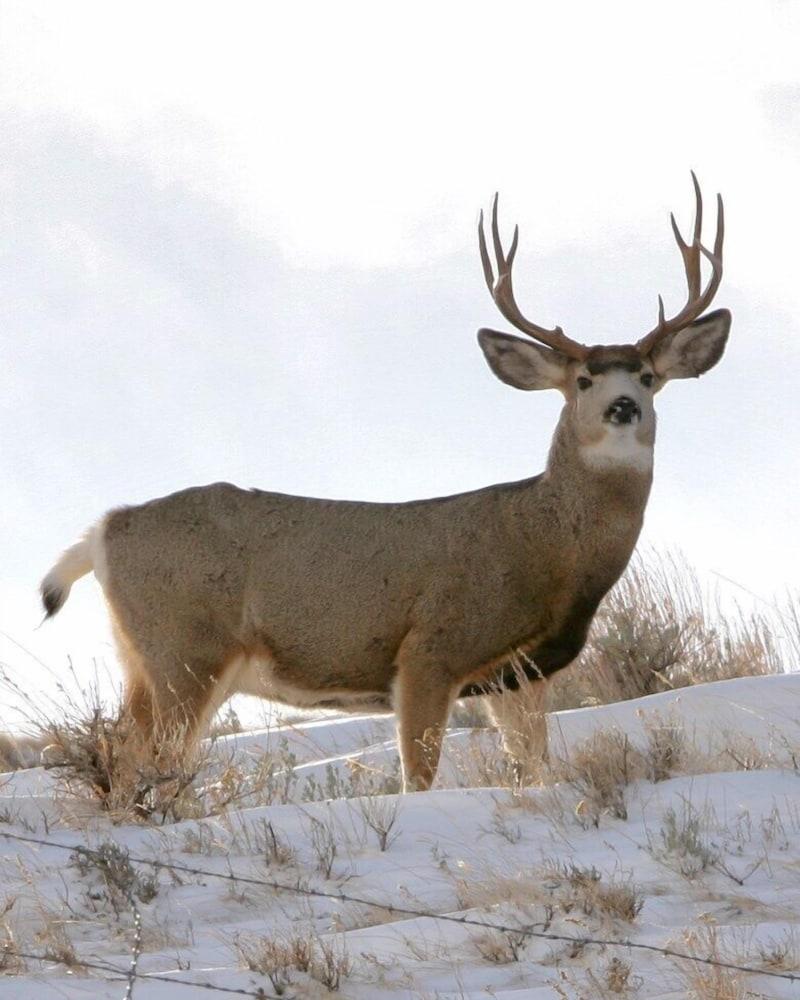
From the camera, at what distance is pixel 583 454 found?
805 centimetres

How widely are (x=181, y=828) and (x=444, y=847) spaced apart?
986 millimetres

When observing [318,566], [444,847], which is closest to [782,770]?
[444,847]

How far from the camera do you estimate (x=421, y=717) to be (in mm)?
7348

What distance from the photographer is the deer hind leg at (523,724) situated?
Answer: 6469 millimetres

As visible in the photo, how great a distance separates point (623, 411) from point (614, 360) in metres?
0.38

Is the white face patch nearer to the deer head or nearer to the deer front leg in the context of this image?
the deer head

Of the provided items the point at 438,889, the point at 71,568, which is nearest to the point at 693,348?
the point at 71,568

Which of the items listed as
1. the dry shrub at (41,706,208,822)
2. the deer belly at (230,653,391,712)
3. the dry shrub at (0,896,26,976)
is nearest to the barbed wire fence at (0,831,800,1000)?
the dry shrub at (0,896,26,976)

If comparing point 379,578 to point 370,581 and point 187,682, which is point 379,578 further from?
point 187,682

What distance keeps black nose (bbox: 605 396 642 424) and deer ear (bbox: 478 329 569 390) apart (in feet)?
1.89

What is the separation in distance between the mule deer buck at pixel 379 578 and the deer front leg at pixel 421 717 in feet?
0.03

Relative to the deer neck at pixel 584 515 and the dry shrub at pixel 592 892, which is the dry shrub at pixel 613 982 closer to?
the dry shrub at pixel 592 892

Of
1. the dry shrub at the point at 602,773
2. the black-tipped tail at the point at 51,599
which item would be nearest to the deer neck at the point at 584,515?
the dry shrub at the point at 602,773

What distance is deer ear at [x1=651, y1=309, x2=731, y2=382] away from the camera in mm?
8391
